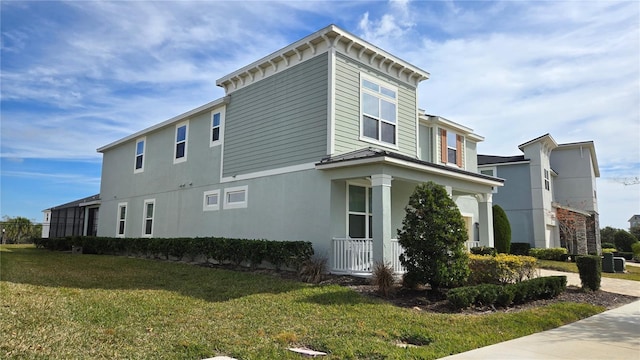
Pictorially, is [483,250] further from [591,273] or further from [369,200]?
[369,200]

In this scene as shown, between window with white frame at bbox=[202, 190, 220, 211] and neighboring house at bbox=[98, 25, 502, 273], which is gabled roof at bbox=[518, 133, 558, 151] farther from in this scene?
window with white frame at bbox=[202, 190, 220, 211]

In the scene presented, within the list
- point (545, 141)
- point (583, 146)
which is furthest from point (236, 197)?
point (583, 146)

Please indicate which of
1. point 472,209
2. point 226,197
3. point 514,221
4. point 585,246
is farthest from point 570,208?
point 226,197

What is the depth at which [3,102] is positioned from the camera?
13047 millimetres

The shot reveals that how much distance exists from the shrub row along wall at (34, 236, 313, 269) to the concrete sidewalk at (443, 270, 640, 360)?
646cm

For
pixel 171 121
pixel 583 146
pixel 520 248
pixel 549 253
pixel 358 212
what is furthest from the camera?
pixel 583 146

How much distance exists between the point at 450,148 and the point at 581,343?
13.4 m

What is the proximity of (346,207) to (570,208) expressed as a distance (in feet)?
76.8

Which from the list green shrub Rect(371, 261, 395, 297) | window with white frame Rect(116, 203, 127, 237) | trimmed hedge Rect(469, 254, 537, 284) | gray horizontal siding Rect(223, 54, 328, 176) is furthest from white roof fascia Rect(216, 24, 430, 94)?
window with white frame Rect(116, 203, 127, 237)

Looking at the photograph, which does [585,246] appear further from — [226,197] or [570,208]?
[226,197]

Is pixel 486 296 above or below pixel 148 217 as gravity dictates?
below

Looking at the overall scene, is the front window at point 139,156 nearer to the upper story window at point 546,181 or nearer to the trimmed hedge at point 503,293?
the trimmed hedge at point 503,293

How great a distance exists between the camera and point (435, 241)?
9258 mm

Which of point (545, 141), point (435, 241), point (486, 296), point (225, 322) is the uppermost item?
point (545, 141)
